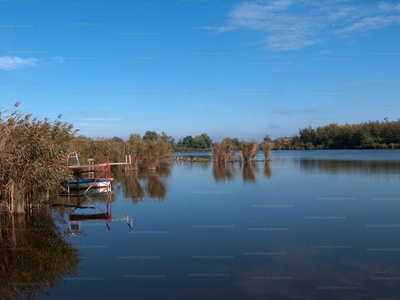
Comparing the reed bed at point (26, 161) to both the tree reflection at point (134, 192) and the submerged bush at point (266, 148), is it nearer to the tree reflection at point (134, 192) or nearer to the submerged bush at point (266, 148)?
the tree reflection at point (134, 192)

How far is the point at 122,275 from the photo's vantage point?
7.13 m

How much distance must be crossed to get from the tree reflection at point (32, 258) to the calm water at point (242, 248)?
0.87ft

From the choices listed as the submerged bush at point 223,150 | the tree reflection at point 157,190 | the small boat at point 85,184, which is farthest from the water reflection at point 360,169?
the small boat at point 85,184

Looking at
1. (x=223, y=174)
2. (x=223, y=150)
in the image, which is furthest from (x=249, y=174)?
(x=223, y=150)

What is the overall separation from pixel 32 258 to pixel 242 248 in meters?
4.16

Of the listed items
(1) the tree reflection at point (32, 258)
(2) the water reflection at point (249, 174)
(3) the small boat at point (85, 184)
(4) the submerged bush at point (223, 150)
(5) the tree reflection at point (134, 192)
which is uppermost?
(4) the submerged bush at point (223, 150)

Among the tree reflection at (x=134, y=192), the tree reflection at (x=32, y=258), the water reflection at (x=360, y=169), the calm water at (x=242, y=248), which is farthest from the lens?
the water reflection at (x=360, y=169)

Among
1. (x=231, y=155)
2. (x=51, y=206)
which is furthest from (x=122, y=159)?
(x=51, y=206)

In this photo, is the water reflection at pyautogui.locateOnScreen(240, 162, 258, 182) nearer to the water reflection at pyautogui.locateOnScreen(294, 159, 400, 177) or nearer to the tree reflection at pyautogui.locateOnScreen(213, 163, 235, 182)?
the tree reflection at pyautogui.locateOnScreen(213, 163, 235, 182)

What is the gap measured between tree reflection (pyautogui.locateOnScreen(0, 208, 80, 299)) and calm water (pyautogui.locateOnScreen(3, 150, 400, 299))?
0.27 m

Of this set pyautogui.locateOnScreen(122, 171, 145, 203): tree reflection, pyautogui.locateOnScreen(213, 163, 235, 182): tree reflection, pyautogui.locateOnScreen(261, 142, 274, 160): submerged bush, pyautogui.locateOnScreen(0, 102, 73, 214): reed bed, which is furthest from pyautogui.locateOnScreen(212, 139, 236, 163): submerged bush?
pyautogui.locateOnScreen(0, 102, 73, 214): reed bed

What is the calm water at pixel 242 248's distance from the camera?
6.37m

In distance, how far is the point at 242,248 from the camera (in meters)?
8.49

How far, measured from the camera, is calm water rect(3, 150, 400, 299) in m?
6.37
